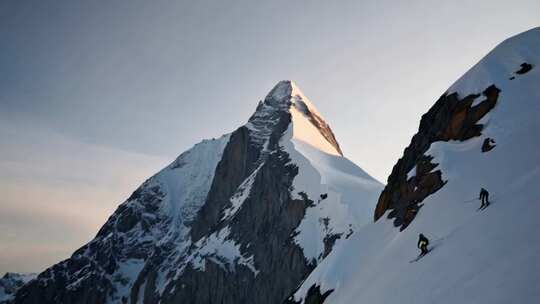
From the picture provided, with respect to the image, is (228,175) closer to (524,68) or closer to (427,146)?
(427,146)

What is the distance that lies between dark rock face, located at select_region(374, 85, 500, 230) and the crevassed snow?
46631 millimetres

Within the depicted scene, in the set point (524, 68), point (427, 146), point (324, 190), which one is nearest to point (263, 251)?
point (324, 190)

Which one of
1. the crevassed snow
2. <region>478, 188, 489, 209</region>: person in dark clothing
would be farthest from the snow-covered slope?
the crevassed snow

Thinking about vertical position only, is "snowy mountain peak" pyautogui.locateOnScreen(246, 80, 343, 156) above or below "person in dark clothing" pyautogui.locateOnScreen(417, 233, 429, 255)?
above

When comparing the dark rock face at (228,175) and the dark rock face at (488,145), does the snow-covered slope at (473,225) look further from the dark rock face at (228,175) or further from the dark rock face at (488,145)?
the dark rock face at (228,175)

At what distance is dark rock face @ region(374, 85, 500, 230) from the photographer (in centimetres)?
3519

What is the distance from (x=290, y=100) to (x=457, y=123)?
12657 centimetres

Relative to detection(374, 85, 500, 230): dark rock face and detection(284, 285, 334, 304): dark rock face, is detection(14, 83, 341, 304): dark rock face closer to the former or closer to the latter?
detection(374, 85, 500, 230): dark rock face

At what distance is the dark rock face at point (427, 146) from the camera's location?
35.2 m

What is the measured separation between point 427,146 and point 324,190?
206 ft

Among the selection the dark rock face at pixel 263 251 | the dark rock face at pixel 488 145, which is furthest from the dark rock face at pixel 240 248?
the dark rock face at pixel 488 145

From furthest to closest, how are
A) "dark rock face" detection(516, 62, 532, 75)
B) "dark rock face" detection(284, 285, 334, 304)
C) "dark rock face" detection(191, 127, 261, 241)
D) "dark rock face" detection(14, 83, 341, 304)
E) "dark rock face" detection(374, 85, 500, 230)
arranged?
1. "dark rock face" detection(191, 127, 261, 241)
2. "dark rock face" detection(14, 83, 341, 304)
3. "dark rock face" detection(516, 62, 532, 75)
4. "dark rock face" detection(284, 285, 334, 304)
5. "dark rock face" detection(374, 85, 500, 230)

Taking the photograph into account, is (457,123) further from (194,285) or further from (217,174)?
(217,174)

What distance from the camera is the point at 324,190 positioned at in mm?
104062
